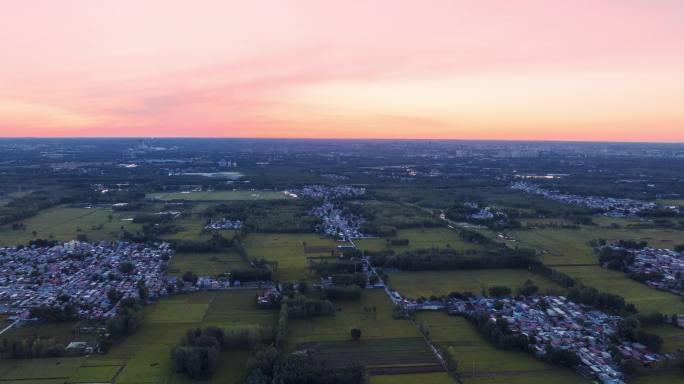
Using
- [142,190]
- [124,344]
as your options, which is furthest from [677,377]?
[142,190]

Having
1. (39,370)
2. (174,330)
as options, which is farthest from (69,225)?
(39,370)

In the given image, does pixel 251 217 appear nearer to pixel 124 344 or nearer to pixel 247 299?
pixel 247 299

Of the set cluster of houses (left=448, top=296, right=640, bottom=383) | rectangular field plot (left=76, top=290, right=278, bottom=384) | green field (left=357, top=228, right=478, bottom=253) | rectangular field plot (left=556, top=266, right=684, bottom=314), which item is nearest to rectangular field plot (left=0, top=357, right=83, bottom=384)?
rectangular field plot (left=76, top=290, right=278, bottom=384)

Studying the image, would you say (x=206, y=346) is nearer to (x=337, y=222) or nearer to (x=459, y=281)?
(x=459, y=281)

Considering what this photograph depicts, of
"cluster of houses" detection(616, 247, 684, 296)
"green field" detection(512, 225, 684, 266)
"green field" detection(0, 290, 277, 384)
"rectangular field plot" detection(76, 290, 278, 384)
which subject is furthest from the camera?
"green field" detection(512, 225, 684, 266)

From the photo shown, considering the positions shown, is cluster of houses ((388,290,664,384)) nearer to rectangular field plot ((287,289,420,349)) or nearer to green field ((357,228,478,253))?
rectangular field plot ((287,289,420,349))
